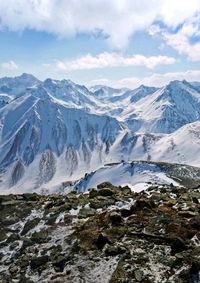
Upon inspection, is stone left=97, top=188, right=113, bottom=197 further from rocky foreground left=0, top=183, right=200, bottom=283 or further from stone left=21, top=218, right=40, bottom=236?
stone left=21, top=218, right=40, bottom=236

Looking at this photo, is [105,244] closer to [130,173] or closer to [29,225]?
[29,225]

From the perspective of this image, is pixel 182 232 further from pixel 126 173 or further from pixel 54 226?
pixel 126 173

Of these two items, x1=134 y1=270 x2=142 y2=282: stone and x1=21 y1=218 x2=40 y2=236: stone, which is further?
x1=21 y1=218 x2=40 y2=236: stone

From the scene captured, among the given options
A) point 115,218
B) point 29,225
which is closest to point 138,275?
point 115,218

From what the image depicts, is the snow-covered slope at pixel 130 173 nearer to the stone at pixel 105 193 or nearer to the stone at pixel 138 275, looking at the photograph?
the stone at pixel 105 193

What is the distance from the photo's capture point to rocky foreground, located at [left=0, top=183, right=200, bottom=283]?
13.9 metres

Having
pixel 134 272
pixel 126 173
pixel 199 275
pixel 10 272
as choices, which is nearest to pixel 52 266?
pixel 10 272

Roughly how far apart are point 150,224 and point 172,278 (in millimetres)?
5465

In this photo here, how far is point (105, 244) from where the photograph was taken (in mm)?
16828

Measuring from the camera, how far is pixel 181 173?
131 meters

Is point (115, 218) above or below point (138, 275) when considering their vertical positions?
above

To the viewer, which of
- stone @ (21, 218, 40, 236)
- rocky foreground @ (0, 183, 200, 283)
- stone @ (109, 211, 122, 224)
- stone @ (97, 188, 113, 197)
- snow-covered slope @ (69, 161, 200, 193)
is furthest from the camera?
snow-covered slope @ (69, 161, 200, 193)

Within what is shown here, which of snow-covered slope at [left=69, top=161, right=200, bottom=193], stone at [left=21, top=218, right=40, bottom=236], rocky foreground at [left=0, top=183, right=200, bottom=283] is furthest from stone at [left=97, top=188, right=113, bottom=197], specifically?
snow-covered slope at [left=69, top=161, right=200, bottom=193]

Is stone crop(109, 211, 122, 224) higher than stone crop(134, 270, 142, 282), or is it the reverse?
stone crop(109, 211, 122, 224)
